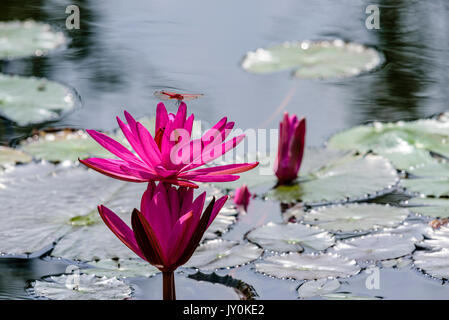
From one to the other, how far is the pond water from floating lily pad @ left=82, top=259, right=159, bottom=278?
3cm

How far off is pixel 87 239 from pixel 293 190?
0.76 meters

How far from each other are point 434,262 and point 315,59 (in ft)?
6.52

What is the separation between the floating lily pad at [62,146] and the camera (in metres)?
→ 2.84

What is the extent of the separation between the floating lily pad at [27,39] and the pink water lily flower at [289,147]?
1947 millimetres

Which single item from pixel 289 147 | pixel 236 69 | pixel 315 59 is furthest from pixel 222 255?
pixel 315 59

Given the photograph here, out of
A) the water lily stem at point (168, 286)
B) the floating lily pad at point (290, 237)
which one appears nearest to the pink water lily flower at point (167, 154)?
the water lily stem at point (168, 286)

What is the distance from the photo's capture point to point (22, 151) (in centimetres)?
286

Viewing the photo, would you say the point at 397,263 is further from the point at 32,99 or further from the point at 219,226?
the point at 32,99

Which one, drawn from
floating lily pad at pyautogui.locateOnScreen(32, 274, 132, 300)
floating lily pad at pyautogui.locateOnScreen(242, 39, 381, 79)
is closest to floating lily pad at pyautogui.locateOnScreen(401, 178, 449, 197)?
floating lily pad at pyautogui.locateOnScreen(32, 274, 132, 300)

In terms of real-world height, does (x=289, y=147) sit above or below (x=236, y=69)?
below

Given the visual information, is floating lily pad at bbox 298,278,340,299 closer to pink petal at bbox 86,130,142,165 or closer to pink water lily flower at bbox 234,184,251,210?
pink water lily flower at bbox 234,184,251,210

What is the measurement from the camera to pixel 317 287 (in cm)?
195

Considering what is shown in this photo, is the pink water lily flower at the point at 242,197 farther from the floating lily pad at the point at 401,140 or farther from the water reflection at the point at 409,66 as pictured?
the water reflection at the point at 409,66
